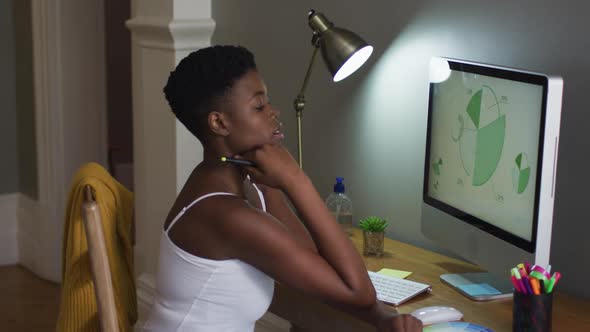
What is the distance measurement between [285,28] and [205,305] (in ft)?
4.32

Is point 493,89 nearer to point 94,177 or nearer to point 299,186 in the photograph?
point 299,186

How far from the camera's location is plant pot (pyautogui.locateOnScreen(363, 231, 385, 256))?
228cm

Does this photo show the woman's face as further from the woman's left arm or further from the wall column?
the wall column

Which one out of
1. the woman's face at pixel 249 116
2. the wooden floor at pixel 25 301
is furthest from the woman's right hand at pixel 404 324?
the wooden floor at pixel 25 301

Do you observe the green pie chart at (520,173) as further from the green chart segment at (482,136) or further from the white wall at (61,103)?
the white wall at (61,103)

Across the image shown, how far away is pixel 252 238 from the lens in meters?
1.57

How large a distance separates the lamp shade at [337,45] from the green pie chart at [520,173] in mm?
498

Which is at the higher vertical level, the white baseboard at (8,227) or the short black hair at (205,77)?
the short black hair at (205,77)

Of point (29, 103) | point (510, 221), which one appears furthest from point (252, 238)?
point (29, 103)

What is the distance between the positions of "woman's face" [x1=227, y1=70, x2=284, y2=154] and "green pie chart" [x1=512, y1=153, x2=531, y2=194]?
491 mm

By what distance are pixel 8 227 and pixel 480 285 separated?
3051 mm

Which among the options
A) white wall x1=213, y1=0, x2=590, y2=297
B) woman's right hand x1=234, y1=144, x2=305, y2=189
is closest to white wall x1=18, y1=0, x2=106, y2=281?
white wall x1=213, y1=0, x2=590, y2=297

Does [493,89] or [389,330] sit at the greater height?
[493,89]

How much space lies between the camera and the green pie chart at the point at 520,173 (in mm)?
1749
